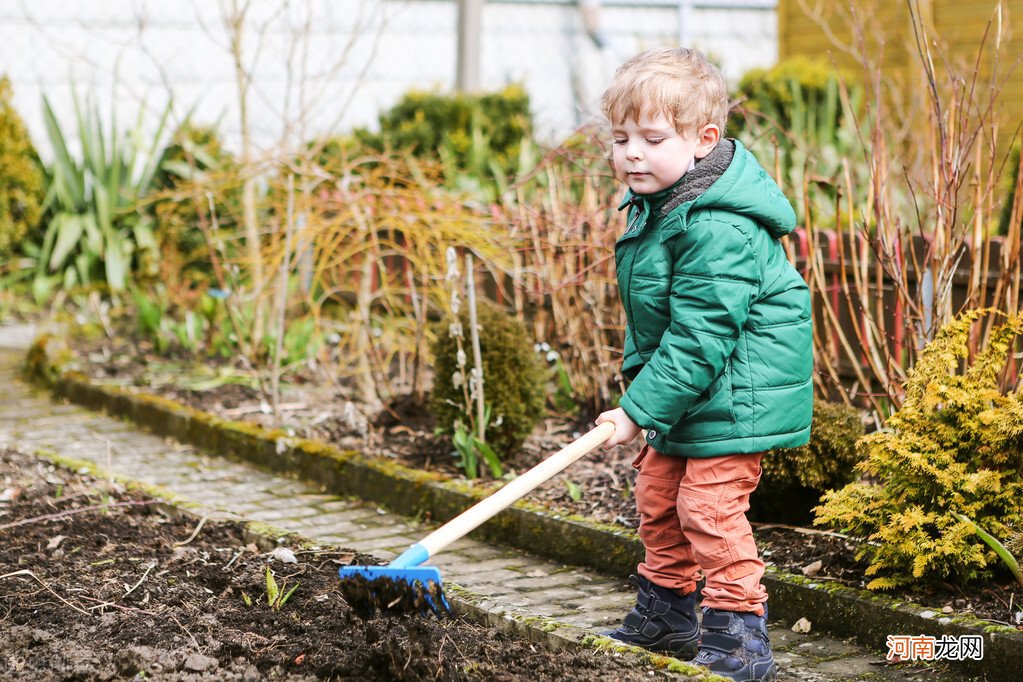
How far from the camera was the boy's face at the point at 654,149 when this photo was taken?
2889mm

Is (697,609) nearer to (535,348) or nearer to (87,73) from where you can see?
(535,348)

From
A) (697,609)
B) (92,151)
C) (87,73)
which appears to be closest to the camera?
(697,609)

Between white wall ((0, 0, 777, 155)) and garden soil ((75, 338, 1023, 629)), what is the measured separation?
8.20ft

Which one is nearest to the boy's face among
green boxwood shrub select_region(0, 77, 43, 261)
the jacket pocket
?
the jacket pocket

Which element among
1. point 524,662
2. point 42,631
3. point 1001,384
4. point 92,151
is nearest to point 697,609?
point 524,662

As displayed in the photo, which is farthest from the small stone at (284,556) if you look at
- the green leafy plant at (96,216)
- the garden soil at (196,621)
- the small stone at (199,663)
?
the green leafy plant at (96,216)

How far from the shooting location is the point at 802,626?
134 inches

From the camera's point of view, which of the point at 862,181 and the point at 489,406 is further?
the point at 862,181

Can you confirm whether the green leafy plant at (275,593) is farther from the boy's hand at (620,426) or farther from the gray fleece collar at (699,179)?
the gray fleece collar at (699,179)

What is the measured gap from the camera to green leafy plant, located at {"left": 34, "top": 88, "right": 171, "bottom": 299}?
30.8ft

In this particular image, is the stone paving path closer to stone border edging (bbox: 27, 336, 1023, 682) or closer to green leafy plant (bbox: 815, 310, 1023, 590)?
stone border edging (bbox: 27, 336, 1023, 682)

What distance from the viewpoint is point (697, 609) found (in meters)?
3.65

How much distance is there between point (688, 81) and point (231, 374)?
14.2 feet

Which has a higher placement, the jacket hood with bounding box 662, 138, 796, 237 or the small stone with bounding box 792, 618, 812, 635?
the jacket hood with bounding box 662, 138, 796, 237
